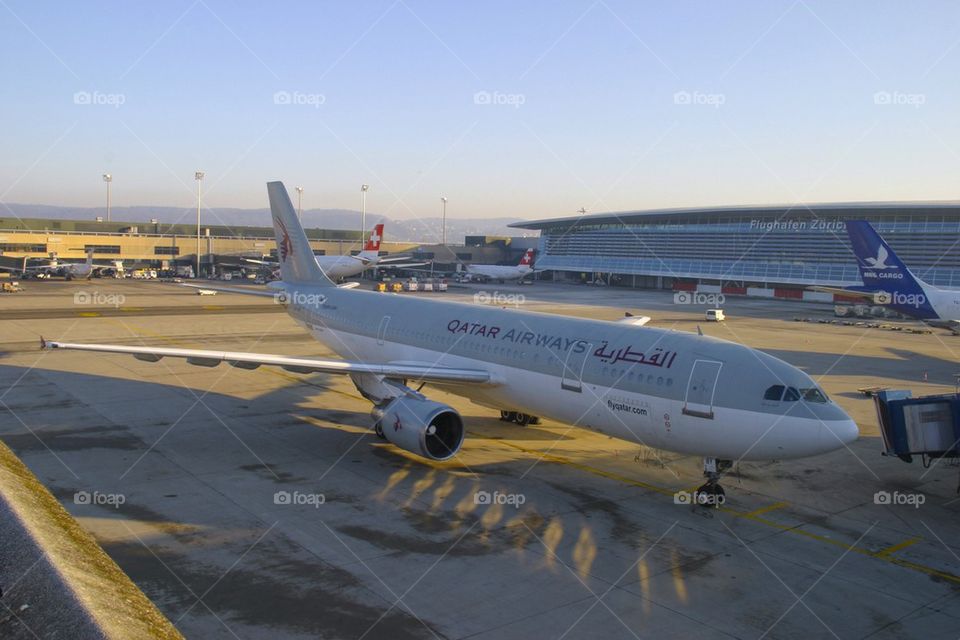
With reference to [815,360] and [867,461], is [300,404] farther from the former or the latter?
[815,360]

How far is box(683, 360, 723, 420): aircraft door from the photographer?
1762 centimetres

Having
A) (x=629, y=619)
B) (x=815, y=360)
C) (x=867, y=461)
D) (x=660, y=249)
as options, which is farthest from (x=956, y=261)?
(x=629, y=619)

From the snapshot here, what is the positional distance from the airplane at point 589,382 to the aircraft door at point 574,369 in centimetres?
3

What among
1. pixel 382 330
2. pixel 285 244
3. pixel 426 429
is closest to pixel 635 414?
pixel 426 429

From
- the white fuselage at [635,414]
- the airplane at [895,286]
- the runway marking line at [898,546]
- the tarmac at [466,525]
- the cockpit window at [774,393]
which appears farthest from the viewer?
the airplane at [895,286]

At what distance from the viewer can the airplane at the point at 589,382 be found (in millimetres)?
17156

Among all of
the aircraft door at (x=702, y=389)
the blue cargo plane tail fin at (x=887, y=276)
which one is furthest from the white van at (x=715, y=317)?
the aircraft door at (x=702, y=389)

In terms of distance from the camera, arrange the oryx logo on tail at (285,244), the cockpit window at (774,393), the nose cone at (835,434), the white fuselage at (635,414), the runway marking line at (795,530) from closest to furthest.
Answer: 1. the runway marking line at (795,530)
2. the nose cone at (835,434)
3. the white fuselage at (635,414)
4. the cockpit window at (774,393)
5. the oryx logo on tail at (285,244)

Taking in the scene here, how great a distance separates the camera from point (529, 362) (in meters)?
22.0

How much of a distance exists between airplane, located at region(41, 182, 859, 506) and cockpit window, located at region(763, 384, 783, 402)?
0.02 metres

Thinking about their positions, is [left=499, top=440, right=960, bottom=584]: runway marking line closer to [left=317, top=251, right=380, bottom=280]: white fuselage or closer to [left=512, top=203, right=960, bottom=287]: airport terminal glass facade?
[left=317, top=251, right=380, bottom=280]: white fuselage

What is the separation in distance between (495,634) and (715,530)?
7.38m

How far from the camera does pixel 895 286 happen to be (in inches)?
1757

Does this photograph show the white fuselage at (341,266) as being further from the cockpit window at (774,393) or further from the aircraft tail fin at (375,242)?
the cockpit window at (774,393)
